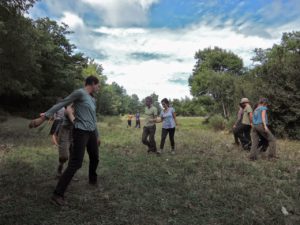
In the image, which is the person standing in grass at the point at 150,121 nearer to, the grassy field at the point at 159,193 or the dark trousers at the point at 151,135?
the dark trousers at the point at 151,135

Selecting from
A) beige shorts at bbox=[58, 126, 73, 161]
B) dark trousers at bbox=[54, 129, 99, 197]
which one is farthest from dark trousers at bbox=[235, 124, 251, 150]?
dark trousers at bbox=[54, 129, 99, 197]

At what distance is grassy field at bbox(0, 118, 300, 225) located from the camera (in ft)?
12.8

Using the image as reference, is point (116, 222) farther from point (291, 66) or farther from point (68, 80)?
point (68, 80)

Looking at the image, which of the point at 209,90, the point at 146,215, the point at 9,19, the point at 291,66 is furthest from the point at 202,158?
the point at 209,90

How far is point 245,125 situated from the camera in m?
9.33

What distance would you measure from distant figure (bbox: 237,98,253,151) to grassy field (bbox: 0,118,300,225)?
182 cm

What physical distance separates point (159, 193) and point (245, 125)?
5.53 m

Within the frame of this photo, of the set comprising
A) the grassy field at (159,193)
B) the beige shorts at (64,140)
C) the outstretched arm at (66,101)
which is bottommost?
the grassy field at (159,193)

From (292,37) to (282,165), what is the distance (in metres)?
27.6

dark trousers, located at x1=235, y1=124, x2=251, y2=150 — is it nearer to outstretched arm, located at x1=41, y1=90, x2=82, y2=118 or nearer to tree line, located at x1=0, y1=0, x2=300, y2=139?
tree line, located at x1=0, y1=0, x2=300, y2=139

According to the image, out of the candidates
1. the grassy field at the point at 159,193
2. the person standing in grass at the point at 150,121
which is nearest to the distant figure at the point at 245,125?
the grassy field at the point at 159,193

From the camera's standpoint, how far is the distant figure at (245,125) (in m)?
9.05

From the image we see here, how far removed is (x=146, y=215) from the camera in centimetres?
401

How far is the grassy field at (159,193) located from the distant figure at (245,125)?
1.82 m
